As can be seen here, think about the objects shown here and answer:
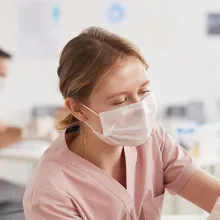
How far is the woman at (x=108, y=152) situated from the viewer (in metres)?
1.04

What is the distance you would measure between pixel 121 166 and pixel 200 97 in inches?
89.4

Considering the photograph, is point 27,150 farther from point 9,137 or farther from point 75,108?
point 75,108

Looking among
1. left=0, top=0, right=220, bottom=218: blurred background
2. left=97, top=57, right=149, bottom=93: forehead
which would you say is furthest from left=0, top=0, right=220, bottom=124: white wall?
left=97, top=57, right=149, bottom=93: forehead

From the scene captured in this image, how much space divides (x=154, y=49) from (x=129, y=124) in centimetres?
216

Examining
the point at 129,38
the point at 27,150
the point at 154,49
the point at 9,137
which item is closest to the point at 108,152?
the point at 9,137

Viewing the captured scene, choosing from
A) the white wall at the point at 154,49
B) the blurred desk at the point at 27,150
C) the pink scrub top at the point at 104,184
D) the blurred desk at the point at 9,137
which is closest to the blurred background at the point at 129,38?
the white wall at the point at 154,49

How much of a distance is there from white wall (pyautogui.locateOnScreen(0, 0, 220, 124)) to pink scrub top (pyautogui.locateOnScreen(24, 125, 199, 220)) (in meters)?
1.94

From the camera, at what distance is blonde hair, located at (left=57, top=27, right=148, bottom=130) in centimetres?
104

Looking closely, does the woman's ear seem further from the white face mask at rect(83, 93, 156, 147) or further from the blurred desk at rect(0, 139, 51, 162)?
the blurred desk at rect(0, 139, 51, 162)

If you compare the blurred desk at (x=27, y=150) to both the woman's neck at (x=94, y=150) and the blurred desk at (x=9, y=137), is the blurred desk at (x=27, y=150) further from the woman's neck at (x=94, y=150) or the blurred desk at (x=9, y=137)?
the woman's neck at (x=94, y=150)

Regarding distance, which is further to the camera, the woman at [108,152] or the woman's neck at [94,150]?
the woman's neck at [94,150]

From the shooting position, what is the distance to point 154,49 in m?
3.24

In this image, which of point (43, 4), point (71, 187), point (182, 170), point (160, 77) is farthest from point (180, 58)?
point (71, 187)

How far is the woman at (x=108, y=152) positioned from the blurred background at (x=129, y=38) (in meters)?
1.74
